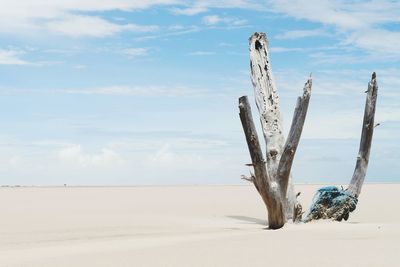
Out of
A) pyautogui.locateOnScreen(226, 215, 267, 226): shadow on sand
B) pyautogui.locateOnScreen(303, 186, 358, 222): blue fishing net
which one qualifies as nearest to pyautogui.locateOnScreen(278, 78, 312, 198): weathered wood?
pyautogui.locateOnScreen(303, 186, 358, 222): blue fishing net

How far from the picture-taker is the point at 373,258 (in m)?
5.42

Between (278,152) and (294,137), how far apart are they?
742 millimetres

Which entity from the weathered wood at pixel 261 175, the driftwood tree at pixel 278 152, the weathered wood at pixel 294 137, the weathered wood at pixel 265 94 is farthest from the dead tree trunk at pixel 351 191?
the weathered wood at pixel 265 94

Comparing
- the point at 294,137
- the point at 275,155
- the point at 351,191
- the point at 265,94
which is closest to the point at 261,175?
the point at 275,155

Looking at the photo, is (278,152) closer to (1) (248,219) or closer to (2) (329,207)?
(2) (329,207)

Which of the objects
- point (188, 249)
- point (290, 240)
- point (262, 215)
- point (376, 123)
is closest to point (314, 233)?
point (290, 240)

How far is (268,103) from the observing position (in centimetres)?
1129

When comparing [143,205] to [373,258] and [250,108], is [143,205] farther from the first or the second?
[373,258]

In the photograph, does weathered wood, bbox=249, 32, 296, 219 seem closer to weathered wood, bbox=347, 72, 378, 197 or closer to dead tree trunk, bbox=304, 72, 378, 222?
dead tree trunk, bbox=304, 72, 378, 222

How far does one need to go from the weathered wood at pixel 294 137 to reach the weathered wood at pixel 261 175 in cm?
22

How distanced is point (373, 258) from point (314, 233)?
7.56ft

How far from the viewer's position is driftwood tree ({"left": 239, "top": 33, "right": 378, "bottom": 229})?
32.0 feet

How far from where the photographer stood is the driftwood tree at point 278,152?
976cm

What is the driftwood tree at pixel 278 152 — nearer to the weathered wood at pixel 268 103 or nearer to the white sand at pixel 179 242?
the weathered wood at pixel 268 103
